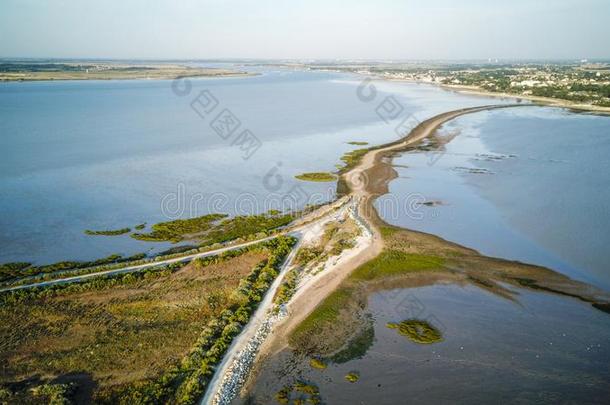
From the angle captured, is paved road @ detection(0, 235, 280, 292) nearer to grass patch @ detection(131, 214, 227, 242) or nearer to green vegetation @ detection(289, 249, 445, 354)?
grass patch @ detection(131, 214, 227, 242)

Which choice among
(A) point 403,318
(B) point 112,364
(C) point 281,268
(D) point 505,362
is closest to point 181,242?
(C) point 281,268

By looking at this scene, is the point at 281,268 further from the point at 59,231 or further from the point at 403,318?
the point at 59,231

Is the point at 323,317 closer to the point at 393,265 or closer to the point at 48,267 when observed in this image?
the point at 393,265

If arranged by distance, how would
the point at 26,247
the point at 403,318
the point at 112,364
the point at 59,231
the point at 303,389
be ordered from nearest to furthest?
1. the point at 303,389
2. the point at 112,364
3. the point at 403,318
4. the point at 26,247
5. the point at 59,231

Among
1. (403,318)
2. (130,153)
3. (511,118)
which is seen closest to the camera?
(403,318)

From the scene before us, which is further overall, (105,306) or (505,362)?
(105,306)

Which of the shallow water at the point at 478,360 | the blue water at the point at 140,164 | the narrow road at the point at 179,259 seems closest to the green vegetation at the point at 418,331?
the shallow water at the point at 478,360

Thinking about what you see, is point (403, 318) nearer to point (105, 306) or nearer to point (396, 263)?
point (396, 263)

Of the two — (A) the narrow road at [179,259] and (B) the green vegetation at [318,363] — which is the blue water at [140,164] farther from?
(B) the green vegetation at [318,363]
